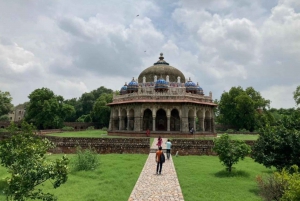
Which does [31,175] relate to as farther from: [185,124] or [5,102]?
[5,102]

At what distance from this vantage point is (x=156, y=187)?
8.05 metres

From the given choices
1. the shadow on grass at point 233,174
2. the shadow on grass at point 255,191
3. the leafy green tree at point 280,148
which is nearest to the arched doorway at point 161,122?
the shadow on grass at point 233,174

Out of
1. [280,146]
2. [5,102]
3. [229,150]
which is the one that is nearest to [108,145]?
[229,150]

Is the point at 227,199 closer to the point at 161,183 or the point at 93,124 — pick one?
the point at 161,183

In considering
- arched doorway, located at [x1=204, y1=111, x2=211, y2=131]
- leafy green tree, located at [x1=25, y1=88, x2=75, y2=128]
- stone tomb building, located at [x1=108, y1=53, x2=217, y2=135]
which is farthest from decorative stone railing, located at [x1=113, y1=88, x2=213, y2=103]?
leafy green tree, located at [x1=25, y1=88, x2=75, y2=128]

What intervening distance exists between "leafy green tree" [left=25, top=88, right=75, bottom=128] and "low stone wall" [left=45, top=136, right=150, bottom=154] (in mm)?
26699

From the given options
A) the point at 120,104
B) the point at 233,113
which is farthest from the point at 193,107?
the point at 233,113

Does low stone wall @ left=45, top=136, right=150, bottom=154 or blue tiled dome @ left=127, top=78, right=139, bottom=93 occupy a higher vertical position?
blue tiled dome @ left=127, top=78, right=139, bottom=93

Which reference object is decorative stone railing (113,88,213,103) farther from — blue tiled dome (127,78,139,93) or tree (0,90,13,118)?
tree (0,90,13,118)

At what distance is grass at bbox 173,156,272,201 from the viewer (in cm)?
735

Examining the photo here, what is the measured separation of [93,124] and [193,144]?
41.6 metres

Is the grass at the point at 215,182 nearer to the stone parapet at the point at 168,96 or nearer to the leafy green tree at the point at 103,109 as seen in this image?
the stone parapet at the point at 168,96

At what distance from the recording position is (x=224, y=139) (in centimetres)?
1088

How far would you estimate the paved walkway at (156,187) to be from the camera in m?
7.02
